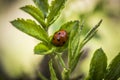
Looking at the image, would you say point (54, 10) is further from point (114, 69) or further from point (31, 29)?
point (114, 69)

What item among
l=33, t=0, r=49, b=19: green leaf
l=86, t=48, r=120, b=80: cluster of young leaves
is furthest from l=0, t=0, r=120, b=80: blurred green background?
l=86, t=48, r=120, b=80: cluster of young leaves

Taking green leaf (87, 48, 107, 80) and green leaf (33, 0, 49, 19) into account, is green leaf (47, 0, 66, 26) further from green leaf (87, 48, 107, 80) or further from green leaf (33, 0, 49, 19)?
green leaf (87, 48, 107, 80)

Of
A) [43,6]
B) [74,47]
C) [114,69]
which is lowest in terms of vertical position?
[114,69]

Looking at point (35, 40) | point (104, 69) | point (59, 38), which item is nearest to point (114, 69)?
point (104, 69)

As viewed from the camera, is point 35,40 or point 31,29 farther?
point 35,40

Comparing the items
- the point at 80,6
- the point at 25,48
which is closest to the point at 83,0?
the point at 80,6

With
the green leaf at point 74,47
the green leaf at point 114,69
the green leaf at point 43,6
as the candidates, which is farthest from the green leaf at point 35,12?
the green leaf at point 114,69
